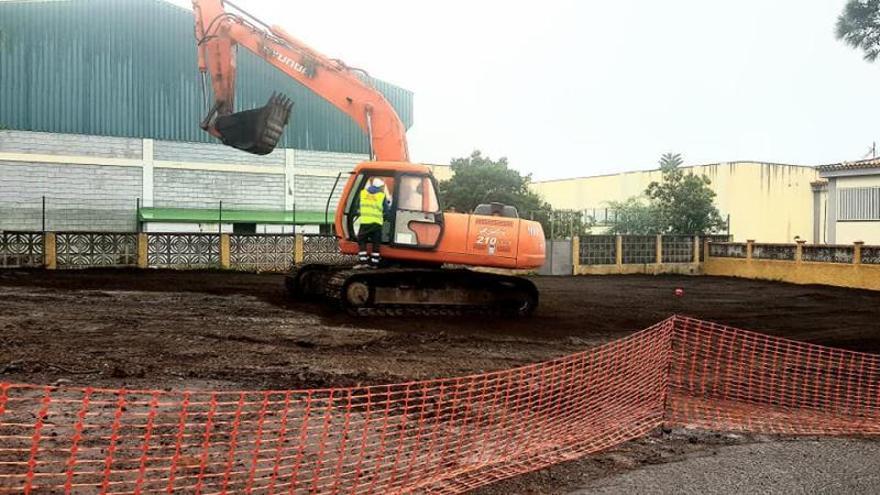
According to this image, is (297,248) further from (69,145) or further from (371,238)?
(371,238)

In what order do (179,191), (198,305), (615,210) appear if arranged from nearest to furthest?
(198,305)
(179,191)
(615,210)

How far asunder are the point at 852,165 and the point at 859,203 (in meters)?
1.36

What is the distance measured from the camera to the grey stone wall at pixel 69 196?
23.6m

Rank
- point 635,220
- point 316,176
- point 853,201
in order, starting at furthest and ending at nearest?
point 635,220, point 316,176, point 853,201

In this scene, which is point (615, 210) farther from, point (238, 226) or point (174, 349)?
point (174, 349)

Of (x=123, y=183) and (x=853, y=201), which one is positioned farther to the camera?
(x=853, y=201)

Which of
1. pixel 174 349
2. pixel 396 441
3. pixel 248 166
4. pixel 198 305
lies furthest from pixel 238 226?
pixel 396 441

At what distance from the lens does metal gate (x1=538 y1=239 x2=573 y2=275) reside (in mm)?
25469

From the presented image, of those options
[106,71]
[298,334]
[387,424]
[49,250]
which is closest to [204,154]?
[106,71]

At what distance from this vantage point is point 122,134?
82.6 ft

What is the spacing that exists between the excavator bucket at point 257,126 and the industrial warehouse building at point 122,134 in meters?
11.6

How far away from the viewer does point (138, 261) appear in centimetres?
2009

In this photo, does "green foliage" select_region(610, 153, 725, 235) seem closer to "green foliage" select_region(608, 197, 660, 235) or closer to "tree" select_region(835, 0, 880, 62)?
"green foliage" select_region(608, 197, 660, 235)

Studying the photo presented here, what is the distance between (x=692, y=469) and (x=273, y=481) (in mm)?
2742
